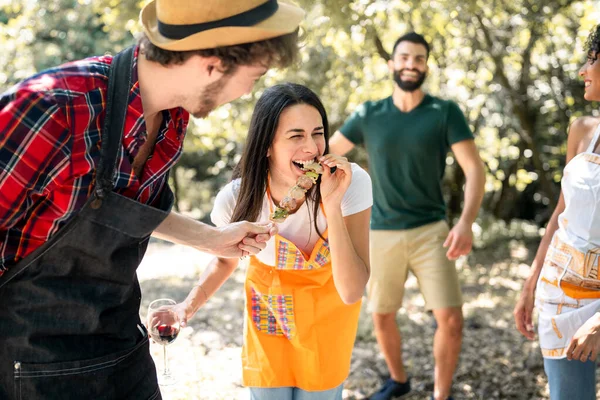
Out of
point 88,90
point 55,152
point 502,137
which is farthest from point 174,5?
point 502,137

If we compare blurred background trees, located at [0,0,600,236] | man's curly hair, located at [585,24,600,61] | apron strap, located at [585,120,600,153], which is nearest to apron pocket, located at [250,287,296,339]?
apron strap, located at [585,120,600,153]

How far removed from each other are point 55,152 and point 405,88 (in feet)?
12.3

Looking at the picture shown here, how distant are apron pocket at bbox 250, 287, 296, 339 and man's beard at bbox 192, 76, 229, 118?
1.17 meters

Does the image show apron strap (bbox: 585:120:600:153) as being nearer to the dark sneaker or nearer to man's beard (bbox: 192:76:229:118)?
man's beard (bbox: 192:76:229:118)

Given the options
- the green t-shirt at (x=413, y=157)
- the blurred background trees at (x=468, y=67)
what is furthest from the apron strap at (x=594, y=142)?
the blurred background trees at (x=468, y=67)

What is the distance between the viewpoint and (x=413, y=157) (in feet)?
16.5

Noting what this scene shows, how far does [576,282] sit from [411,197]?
2.08 m

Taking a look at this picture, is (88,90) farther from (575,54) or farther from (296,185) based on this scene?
(575,54)

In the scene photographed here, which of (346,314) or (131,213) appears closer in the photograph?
(131,213)

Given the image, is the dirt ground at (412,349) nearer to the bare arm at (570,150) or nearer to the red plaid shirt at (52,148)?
the bare arm at (570,150)

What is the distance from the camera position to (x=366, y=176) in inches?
122

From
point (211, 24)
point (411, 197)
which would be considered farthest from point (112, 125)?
point (411, 197)

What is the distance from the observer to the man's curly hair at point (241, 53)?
1927 mm

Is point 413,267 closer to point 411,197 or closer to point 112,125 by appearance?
point 411,197
